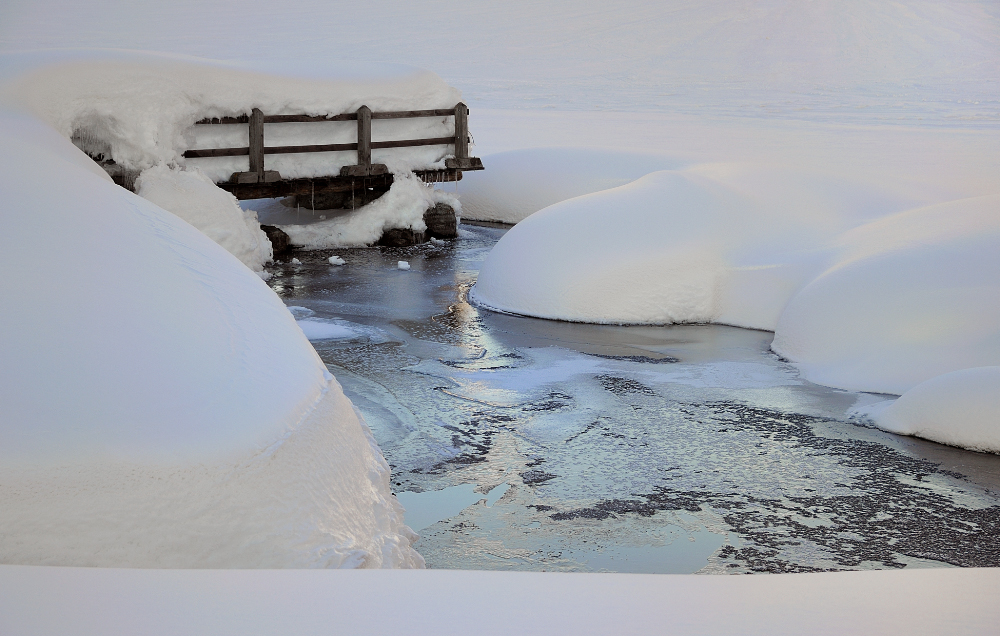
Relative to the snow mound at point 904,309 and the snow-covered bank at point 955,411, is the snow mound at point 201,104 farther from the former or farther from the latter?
the snow-covered bank at point 955,411


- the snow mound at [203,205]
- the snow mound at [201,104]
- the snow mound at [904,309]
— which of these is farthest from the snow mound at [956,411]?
the snow mound at [201,104]

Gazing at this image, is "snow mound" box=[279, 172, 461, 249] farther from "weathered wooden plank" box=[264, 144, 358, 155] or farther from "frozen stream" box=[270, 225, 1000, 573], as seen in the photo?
"frozen stream" box=[270, 225, 1000, 573]

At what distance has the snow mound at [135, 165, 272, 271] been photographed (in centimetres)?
896

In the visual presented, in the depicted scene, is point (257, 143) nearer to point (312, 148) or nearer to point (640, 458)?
point (312, 148)

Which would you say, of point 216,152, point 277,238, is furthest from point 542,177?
point 216,152

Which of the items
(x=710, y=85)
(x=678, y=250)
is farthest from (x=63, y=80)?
(x=710, y=85)

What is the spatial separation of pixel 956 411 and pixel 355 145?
25.0ft

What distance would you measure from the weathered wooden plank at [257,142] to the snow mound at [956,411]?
7.08 m

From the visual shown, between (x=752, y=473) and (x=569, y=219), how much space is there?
13.4ft

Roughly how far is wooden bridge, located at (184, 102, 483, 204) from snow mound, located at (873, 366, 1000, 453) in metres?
7.12

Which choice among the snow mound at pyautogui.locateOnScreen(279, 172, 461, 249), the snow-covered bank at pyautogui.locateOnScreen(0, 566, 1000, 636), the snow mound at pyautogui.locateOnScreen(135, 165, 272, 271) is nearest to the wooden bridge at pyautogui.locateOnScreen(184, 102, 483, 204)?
the snow mound at pyautogui.locateOnScreen(279, 172, 461, 249)

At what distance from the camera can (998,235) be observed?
669 cm

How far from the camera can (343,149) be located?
36.0 ft

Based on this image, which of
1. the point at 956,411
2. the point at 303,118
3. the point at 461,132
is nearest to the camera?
the point at 956,411
